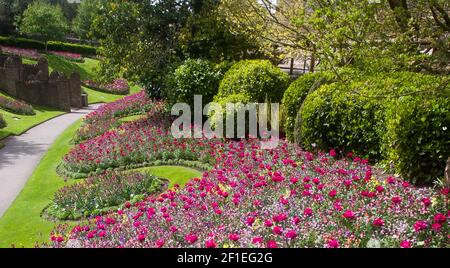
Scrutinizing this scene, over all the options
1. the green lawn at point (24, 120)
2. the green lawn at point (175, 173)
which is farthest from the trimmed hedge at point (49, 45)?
the green lawn at point (175, 173)

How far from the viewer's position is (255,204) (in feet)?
19.7

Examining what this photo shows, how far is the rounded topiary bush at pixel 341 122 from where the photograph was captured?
839 centimetres

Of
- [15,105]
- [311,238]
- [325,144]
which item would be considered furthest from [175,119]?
[15,105]

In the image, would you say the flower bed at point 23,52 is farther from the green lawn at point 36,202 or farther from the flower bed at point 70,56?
the green lawn at point 36,202

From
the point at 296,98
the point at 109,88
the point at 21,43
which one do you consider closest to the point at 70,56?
the point at 21,43

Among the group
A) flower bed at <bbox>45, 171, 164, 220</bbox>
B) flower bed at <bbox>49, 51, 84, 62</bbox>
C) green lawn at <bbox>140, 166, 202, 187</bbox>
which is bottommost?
flower bed at <bbox>45, 171, 164, 220</bbox>

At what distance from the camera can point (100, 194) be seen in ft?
30.7

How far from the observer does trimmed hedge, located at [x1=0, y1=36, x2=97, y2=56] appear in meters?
47.6

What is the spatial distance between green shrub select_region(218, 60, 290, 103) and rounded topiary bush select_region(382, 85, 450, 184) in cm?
568

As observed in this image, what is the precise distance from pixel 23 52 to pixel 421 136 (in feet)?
149

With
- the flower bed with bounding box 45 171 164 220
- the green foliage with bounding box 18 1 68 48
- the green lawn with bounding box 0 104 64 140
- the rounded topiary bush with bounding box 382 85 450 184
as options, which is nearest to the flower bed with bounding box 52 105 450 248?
the rounded topiary bush with bounding box 382 85 450 184

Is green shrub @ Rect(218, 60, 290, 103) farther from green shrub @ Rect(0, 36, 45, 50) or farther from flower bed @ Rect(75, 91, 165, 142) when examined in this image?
green shrub @ Rect(0, 36, 45, 50)

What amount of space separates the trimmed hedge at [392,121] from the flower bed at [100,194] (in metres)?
3.89

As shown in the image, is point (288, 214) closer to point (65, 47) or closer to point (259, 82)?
point (259, 82)
